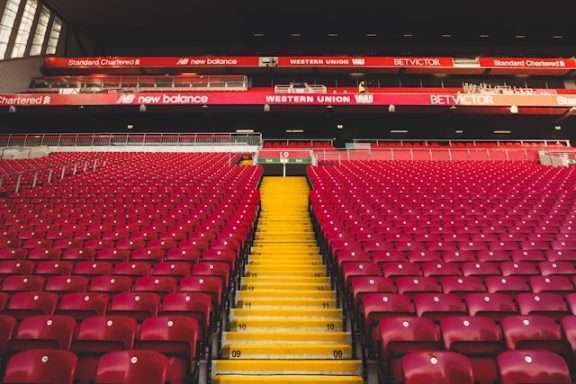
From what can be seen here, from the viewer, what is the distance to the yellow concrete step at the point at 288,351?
143 inches

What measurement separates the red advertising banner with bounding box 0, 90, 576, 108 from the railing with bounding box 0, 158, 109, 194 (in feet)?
16.8

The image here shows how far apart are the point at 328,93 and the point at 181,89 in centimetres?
762

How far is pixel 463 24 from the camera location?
21547mm

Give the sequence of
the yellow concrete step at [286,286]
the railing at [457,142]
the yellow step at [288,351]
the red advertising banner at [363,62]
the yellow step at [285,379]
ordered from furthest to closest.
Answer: the red advertising banner at [363,62]
the railing at [457,142]
the yellow concrete step at [286,286]
the yellow step at [288,351]
the yellow step at [285,379]

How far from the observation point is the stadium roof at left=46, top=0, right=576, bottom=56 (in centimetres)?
1978

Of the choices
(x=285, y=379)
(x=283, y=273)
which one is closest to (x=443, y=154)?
(x=283, y=273)

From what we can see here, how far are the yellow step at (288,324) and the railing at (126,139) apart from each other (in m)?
12.0

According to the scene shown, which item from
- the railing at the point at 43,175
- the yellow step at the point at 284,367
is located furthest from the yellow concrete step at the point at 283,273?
the railing at the point at 43,175

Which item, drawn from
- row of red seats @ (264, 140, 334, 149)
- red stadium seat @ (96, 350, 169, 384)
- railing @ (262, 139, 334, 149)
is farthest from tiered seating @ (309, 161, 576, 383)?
railing @ (262, 139, 334, 149)

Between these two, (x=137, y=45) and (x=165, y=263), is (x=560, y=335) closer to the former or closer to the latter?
(x=165, y=263)

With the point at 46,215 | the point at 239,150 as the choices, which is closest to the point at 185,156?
the point at 239,150

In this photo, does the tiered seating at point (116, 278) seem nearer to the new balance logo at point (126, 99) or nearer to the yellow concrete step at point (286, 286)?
the yellow concrete step at point (286, 286)

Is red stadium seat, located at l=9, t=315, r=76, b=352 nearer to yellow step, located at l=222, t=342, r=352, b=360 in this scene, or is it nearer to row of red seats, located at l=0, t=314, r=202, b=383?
row of red seats, located at l=0, t=314, r=202, b=383

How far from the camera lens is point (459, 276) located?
4125 millimetres
